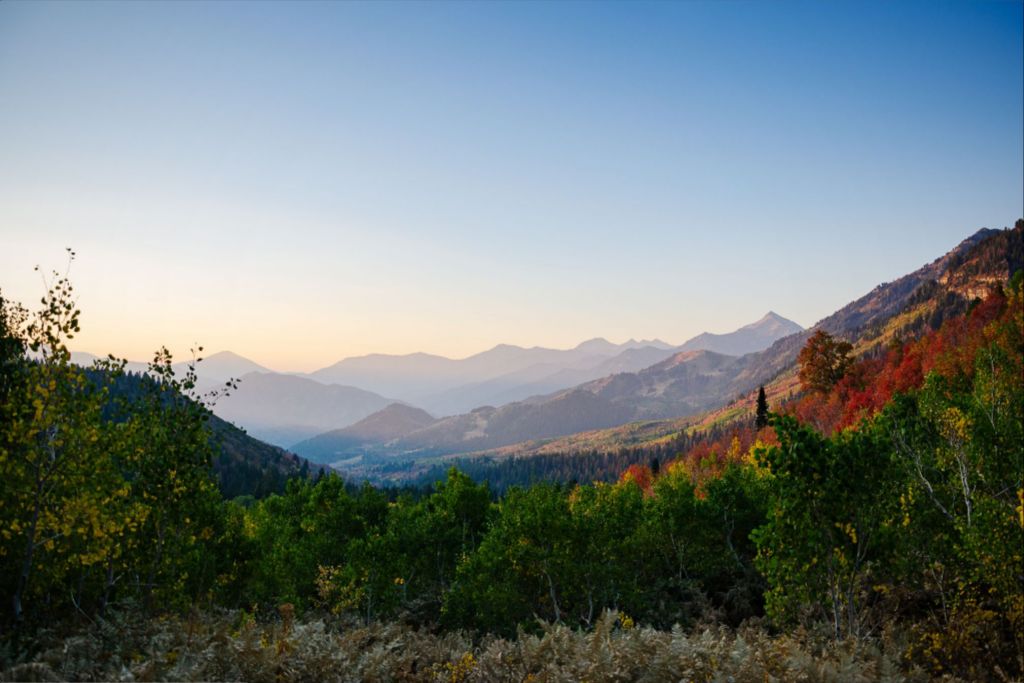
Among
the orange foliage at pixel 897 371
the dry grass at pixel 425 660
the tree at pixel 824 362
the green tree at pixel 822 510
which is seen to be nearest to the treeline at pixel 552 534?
the green tree at pixel 822 510

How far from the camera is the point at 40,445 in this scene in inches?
604

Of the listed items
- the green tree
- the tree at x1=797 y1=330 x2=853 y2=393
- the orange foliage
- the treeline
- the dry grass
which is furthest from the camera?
the tree at x1=797 y1=330 x2=853 y2=393

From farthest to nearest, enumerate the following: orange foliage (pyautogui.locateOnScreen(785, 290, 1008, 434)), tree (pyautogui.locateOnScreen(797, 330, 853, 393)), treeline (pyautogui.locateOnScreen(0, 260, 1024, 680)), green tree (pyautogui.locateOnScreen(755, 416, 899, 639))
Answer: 1. tree (pyautogui.locateOnScreen(797, 330, 853, 393))
2. orange foliage (pyautogui.locateOnScreen(785, 290, 1008, 434))
3. green tree (pyautogui.locateOnScreen(755, 416, 899, 639))
4. treeline (pyautogui.locateOnScreen(0, 260, 1024, 680))

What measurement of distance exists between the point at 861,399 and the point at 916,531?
82653 mm

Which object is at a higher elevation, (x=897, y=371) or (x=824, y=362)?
(x=824, y=362)

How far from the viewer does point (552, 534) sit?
34.0 metres

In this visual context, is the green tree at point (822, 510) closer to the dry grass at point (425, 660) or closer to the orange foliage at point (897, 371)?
the dry grass at point (425, 660)

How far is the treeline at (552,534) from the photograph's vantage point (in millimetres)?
15766

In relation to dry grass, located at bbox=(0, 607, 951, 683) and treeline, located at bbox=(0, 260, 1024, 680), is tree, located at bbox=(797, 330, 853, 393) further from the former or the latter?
dry grass, located at bbox=(0, 607, 951, 683)

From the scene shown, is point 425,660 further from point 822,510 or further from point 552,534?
point 552,534

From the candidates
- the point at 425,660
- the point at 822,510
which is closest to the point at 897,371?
the point at 822,510

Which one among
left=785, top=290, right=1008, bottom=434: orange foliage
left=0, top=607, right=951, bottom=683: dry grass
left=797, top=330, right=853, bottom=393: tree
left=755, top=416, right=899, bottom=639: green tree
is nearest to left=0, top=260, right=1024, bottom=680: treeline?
left=755, top=416, right=899, bottom=639: green tree

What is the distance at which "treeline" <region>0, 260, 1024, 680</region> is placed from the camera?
15.8m

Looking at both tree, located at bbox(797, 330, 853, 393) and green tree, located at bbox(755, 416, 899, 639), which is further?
tree, located at bbox(797, 330, 853, 393)
